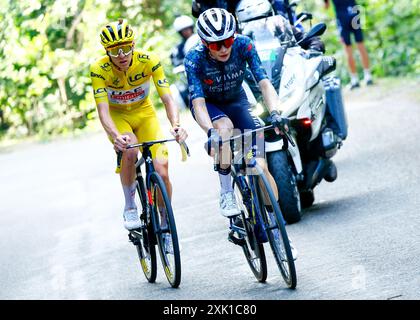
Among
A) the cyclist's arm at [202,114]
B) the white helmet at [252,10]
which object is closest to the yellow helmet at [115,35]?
the cyclist's arm at [202,114]

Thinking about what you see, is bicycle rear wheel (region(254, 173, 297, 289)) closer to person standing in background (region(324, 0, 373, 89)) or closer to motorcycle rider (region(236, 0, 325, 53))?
motorcycle rider (region(236, 0, 325, 53))

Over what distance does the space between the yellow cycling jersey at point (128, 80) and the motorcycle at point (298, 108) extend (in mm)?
1202

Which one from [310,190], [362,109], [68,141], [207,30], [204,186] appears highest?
[207,30]

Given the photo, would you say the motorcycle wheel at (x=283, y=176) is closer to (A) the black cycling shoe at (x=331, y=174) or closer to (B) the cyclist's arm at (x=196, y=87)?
(A) the black cycling shoe at (x=331, y=174)

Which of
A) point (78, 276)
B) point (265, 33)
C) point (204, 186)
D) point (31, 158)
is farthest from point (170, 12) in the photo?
point (78, 276)

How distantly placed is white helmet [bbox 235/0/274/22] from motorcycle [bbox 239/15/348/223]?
0.32ft

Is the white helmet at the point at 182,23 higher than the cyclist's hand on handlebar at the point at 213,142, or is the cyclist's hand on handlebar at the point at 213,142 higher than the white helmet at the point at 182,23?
the cyclist's hand on handlebar at the point at 213,142

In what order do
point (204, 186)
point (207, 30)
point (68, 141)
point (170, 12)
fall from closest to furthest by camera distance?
point (207, 30) → point (204, 186) → point (68, 141) → point (170, 12)

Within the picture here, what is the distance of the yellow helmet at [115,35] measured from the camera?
367 inches
